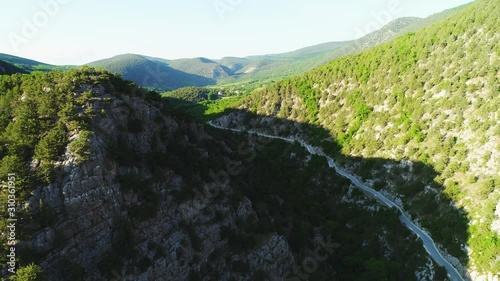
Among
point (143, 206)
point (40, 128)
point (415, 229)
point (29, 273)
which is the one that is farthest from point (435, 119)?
point (29, 273)

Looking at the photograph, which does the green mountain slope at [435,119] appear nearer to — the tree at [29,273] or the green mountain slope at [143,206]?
the green mountain slope at [143,206]

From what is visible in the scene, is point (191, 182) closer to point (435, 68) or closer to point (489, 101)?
point (489, 101)

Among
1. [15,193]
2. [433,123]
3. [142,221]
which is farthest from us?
[433,123]

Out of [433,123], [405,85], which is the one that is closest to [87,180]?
[433,123]

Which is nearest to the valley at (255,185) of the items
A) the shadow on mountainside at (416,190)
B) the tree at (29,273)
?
the tree at (29,273)

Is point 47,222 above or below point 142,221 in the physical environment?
above

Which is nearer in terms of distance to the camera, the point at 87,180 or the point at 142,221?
the point at 87,180

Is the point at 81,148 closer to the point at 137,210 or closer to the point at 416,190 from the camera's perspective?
the point at 137,210
